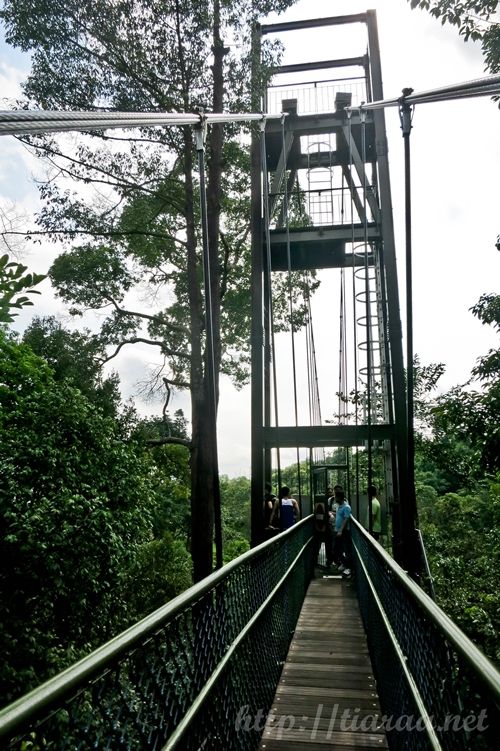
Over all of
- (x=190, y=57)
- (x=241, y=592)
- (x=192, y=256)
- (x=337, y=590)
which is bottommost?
(x=337, y=590)

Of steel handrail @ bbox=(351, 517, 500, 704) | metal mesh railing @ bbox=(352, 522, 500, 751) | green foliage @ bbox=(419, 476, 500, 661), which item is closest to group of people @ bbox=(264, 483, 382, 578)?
green foliage @ bbox=(419, 476, 500, 661)

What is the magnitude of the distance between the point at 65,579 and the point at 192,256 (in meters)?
5.05

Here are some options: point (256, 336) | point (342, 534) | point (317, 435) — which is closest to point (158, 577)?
point (342, 534)

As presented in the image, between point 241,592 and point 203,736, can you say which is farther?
point 241,592

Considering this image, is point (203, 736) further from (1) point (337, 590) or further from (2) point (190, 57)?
(2) point (190, 57)

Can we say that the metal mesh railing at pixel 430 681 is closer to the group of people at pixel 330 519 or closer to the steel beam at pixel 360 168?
the group of people at pixel 330 519

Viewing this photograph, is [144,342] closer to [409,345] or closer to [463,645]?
[409,345]

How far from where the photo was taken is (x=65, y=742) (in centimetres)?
109

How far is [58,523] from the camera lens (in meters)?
7.41

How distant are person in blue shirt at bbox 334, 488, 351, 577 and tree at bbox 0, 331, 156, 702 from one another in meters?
2.81

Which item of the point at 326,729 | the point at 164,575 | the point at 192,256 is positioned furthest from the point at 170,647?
the point at 164,575

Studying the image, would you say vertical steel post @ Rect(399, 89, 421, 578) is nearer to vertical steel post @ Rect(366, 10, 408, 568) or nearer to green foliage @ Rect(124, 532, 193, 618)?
vertical steel post @ Rect(366, 10, 408, 568)

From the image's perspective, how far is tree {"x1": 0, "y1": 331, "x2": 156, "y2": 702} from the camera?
6965mm

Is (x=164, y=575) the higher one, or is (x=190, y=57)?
(x=190, y=57)
